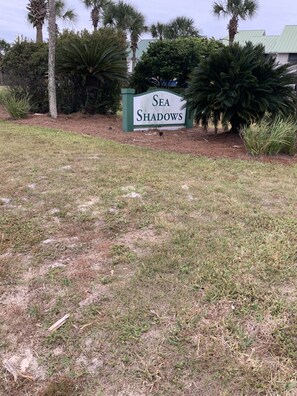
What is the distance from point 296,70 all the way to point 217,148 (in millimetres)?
2575

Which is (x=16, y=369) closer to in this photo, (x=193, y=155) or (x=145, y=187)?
(x=145, y=187)

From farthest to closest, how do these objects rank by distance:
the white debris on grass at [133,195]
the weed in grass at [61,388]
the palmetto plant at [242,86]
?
the palmetto plant at [242,86]
the white debris on grass at [133,195]
the weed in grass at [61,388]

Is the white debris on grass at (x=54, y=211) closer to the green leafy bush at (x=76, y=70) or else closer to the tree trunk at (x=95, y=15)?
the green leafy bush at (x=76, y=70)

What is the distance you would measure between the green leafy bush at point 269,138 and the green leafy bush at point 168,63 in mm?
7342

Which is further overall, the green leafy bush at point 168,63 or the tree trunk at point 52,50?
the green leafy bush at point 168,63

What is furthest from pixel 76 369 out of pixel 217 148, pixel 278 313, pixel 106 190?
pixel 217 148

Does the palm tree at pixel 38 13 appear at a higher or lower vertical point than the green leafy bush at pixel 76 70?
higher

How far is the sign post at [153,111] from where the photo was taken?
8.12m

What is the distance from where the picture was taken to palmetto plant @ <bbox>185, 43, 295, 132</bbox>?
629 cm

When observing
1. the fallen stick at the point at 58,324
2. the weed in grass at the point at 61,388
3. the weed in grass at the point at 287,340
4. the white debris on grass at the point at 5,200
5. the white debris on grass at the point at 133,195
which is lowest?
the weed in grass at the point at 61,388

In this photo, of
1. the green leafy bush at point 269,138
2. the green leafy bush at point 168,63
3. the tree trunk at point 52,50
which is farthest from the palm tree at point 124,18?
the green leafy bush at point 269,138

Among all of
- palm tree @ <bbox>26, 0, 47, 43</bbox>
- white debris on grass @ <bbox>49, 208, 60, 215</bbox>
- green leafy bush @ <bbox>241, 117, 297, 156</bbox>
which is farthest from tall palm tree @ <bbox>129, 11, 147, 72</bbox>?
white debris on grass @ <bbox>49, 208, 60, 215</bbox>

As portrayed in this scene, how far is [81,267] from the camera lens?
7.98 ft

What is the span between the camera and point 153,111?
845 cm
